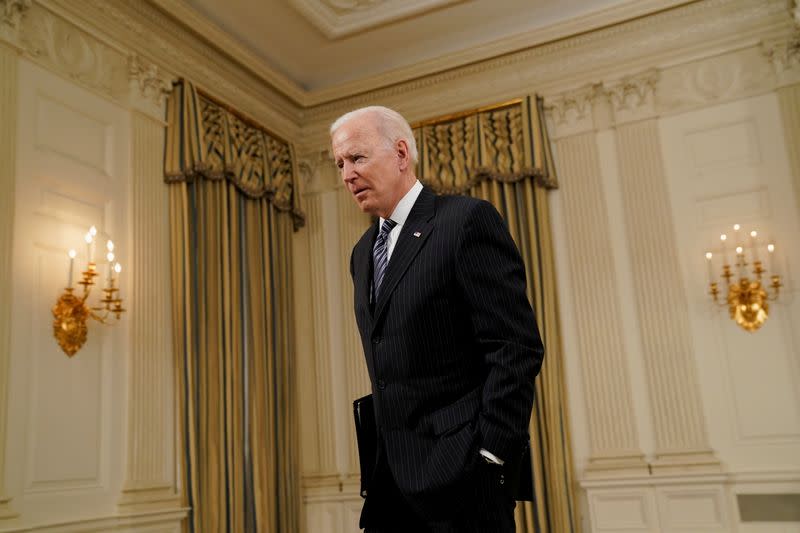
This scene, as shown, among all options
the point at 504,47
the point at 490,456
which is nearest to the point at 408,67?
the point at 504,47

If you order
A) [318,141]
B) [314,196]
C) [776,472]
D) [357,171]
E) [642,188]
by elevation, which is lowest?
[776,472]

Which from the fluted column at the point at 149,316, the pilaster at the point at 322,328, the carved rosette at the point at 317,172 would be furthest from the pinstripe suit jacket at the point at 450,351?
the carved rosette at the point at 317,172

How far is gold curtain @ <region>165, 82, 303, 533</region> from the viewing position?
5.62 metres

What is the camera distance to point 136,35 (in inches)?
223

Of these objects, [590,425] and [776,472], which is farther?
[590,425]

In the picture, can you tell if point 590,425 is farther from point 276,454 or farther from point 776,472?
point 276,454

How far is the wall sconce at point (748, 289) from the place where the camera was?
5.80m

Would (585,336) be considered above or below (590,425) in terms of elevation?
above

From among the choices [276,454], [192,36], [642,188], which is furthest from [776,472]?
[192,36]

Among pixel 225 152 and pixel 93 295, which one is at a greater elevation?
pixel 225 152

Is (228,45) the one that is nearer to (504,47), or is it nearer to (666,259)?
(504,47)

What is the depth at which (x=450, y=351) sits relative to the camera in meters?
2.03

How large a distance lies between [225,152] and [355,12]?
1698 millimetres

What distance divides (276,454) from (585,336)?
2779 mm
